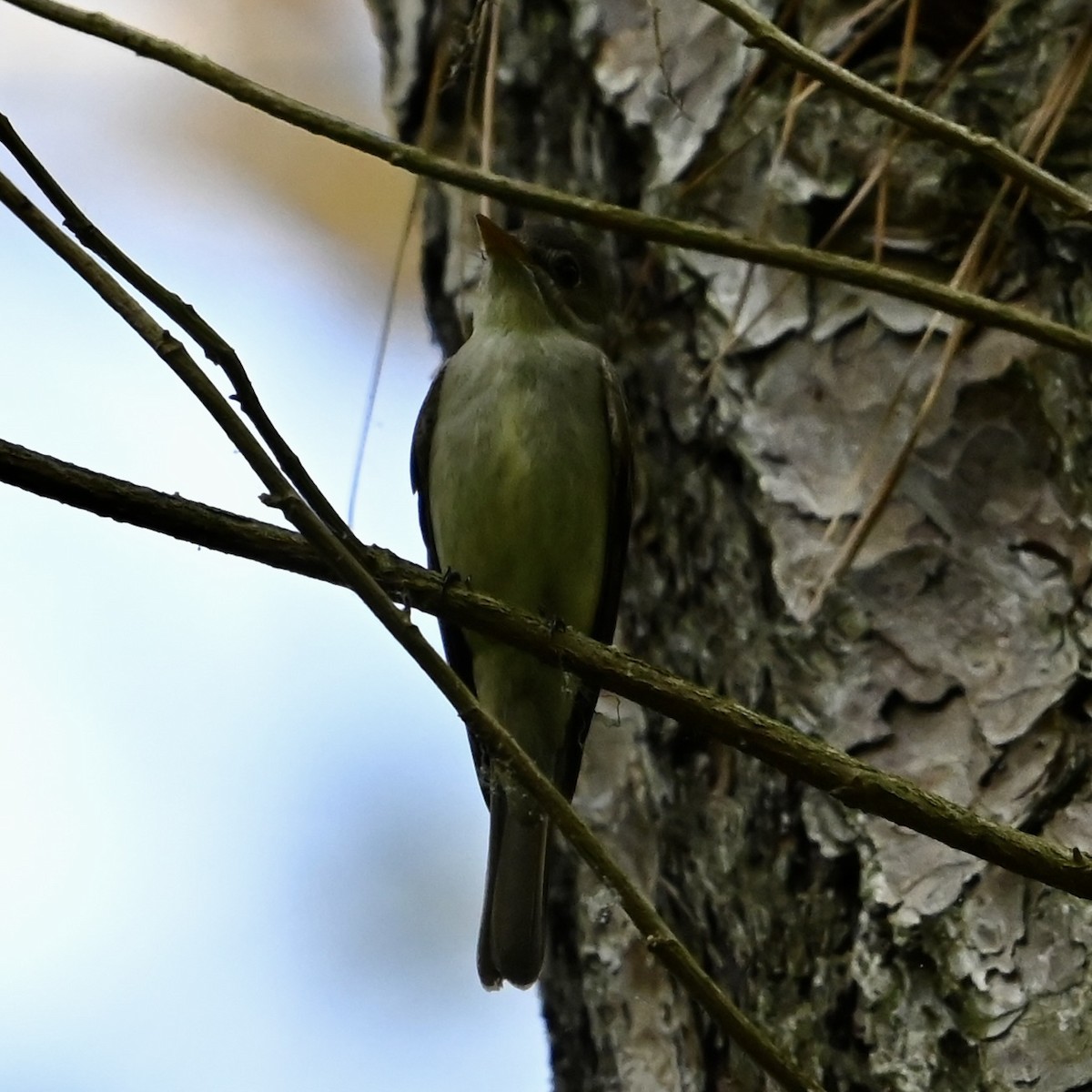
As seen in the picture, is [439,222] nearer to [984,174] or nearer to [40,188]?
[984,174]

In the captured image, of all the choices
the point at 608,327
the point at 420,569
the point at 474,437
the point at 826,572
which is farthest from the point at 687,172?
the point at 420,569

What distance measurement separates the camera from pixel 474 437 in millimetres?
3801

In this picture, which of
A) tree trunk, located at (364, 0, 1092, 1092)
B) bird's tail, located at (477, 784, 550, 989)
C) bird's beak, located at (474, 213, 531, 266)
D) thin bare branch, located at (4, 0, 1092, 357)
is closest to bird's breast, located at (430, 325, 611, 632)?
tree trunk, located at (364, 0, 1092, 1092)

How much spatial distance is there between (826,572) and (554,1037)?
4.32 ft

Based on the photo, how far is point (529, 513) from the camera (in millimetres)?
3760

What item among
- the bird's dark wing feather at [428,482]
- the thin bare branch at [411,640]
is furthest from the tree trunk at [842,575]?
the thin bare branch at [411,640]

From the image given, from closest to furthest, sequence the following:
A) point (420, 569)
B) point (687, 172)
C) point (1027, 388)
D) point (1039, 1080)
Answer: point (420, 569)
point (1039, 1080)
point (1027, 388)
point (687, 172)

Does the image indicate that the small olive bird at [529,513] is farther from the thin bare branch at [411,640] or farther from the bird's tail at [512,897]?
the thin bare branch at [411,640]

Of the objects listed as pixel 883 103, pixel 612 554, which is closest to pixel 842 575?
pixel 612 554

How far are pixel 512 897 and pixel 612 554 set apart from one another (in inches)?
30.9

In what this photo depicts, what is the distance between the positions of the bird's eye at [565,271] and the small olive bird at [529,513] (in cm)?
13

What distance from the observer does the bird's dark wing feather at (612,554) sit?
3754 millimetres

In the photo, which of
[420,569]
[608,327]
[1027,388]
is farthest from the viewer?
[608,327]

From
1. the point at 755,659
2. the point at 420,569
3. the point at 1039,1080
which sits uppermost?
the point at 755,659
